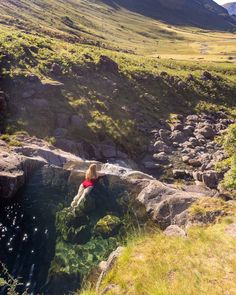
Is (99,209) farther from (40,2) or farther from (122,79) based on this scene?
(40,2)

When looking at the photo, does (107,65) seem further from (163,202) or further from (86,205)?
(163,202)

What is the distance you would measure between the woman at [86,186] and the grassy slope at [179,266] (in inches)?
208

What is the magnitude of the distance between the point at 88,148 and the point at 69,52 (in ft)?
76.8

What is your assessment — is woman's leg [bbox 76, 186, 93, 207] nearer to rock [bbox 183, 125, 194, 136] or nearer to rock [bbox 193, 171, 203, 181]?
rock [bbox 193, 171, 203, 181]

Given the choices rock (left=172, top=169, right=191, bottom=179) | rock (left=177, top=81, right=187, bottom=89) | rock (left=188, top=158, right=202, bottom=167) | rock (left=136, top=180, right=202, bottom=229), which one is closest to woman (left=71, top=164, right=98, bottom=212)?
rock (left=136, top=180, right=202, bottom=229)

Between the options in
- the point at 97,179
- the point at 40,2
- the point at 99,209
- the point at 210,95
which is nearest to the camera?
the point at 99,209

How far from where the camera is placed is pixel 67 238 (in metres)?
16.8

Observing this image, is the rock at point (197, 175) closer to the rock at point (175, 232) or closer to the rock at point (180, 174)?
the rock at point (180, 174)

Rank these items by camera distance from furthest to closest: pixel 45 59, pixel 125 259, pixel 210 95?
pixel 210 95 < pixel 45 59 < pixel 125 259

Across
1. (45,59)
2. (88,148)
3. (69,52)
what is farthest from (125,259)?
(69,52)

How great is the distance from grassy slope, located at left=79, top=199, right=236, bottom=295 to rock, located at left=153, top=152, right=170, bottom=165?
21312 millimetres

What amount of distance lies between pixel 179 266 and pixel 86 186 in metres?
9.16

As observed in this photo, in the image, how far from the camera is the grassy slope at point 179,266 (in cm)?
1034

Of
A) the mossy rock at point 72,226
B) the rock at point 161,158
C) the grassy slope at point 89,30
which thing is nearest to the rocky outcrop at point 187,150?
the rock at point 161,158
